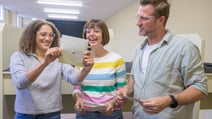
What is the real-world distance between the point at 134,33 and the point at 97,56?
4.88 metres

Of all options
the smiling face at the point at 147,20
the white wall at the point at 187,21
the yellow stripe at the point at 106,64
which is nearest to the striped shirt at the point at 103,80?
the yellow stripe at the point at 106,64

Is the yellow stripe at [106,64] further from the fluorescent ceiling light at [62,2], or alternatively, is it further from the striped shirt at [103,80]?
the fluorescent ceiling light at [62,2]

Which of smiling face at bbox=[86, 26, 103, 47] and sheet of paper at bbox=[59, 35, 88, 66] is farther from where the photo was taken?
smiling face at bbox=[86, 26, 103, 47]

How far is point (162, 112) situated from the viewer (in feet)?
3.94

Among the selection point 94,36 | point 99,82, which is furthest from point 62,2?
point 99,82

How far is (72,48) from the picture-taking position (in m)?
1.22

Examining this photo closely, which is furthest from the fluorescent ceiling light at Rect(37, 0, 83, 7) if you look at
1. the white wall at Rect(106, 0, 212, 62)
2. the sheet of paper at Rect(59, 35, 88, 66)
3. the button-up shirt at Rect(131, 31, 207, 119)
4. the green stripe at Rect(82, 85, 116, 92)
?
the button-up shirt at Rect(131, 31, 207, 119)

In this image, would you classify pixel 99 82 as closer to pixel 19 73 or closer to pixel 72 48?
pixel 72 48

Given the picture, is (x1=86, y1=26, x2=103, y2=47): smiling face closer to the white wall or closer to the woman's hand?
the woman's hand

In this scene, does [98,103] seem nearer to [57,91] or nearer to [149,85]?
[57,91]

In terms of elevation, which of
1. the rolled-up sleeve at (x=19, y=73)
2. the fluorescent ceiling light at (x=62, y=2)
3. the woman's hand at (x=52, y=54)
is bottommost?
the rolled-up sleeve at (x=19, y=73)

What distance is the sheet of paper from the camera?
4.00 feet

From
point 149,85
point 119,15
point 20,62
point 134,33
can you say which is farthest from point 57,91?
point 119,15

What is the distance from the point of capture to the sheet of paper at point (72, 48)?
4.00 ft
